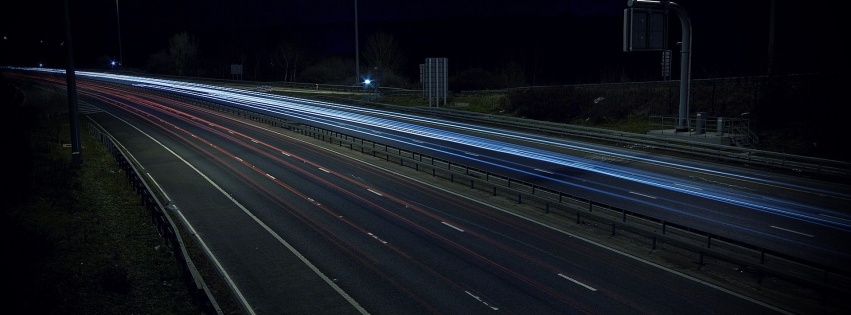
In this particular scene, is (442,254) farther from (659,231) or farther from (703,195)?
(703,195)

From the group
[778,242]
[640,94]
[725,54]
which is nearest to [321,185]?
[778,242]

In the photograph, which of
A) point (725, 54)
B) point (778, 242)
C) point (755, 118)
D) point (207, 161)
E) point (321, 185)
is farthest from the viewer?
point (725, 54)

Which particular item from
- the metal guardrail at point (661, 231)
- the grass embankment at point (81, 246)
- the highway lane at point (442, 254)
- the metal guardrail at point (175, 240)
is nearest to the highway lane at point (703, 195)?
the metal guardrail at point (661, 231)

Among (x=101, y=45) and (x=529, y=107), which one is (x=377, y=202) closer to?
(x=529, y=107)

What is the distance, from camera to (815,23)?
160ft

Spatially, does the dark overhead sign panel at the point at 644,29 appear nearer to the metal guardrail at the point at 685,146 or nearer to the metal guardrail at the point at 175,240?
the metal guardrail at the point at 685,146

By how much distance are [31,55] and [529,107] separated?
105388mm

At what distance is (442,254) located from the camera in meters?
16.8

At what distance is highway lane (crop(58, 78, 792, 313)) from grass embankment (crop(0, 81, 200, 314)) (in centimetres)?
199

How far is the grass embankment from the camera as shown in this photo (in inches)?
559

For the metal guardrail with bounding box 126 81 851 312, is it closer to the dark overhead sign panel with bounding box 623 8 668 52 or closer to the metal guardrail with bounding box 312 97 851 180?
the dark overhead sign panel with bounding box 623 8 668 52

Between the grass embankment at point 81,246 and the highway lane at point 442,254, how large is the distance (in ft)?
6.53

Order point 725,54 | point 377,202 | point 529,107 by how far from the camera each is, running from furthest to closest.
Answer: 1. point 725,54
2. point 529,107
3. point 377,202

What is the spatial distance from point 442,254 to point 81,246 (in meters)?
10.3
